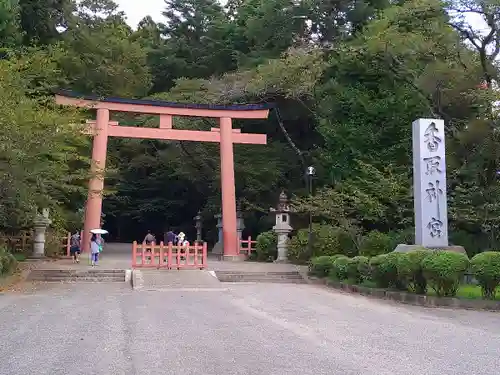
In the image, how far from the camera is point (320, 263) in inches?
643

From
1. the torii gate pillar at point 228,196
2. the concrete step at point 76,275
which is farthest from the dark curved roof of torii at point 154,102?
the concrete step at point 76,275

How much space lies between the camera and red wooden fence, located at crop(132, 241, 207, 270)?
17.7 m

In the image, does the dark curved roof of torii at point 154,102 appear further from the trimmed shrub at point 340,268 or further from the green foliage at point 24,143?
the trimmed shrub at point 340,268

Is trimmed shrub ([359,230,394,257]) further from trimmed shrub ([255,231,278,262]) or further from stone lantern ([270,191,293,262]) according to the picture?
trimmed shrub ([255,231,278,262])

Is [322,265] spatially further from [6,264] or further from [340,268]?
[6,264]

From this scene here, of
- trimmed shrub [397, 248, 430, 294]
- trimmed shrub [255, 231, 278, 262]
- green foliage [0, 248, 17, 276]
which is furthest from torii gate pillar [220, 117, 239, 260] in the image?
trimmed shrub [397, 248, 430, 294]

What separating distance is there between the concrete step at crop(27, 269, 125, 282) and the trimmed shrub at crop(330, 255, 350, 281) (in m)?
6.53

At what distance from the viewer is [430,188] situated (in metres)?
13.5

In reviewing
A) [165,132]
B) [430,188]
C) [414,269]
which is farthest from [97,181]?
[414,269]

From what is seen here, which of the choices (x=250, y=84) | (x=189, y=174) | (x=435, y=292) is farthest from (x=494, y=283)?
(x=189, y=174)

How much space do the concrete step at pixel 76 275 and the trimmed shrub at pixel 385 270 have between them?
7810mm

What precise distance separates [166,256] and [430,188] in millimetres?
9228

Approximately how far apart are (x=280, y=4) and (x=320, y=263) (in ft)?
54.1

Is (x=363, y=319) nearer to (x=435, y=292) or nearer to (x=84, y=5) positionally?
(x=435, y=292)
